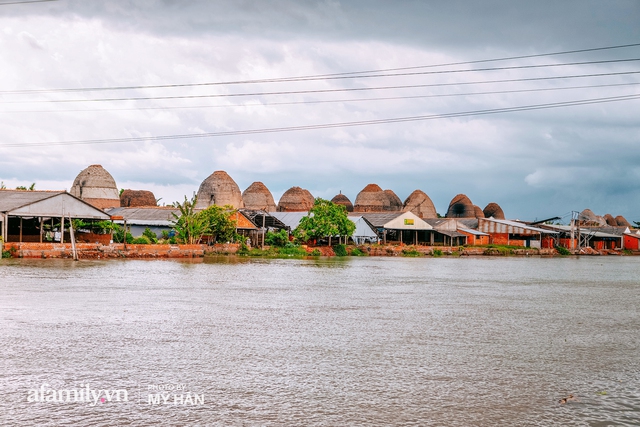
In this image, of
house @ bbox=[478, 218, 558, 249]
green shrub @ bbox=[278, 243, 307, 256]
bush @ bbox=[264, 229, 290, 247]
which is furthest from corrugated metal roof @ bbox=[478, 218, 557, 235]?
green shrub @ bbox=[278, 243, 307, 256]

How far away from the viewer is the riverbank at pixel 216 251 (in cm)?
2922

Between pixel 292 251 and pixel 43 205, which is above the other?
pixel 43 205

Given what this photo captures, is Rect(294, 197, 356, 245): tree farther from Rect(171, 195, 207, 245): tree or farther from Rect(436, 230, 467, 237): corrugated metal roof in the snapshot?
Rect(436, 230, 467, 237): corrugated metal roof

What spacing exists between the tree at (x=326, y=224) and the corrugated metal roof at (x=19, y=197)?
18.3 metres

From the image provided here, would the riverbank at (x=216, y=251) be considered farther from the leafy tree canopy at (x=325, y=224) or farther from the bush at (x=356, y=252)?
the leafy tree canopy at (x=325, y=224)

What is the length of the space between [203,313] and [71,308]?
261 cm

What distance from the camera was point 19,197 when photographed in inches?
1262

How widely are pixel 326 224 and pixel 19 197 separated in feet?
66.5

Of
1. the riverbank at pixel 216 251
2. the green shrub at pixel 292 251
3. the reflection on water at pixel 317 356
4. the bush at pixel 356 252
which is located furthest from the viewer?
the bush at pixel 356 252

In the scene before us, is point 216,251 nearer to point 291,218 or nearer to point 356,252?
point 356,252

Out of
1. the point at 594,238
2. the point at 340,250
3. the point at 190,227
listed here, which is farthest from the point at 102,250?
the point at 594,238

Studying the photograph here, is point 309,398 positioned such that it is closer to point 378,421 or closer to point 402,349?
point 378,421

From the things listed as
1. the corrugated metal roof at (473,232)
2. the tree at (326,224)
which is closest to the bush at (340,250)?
the tree at (326,224)

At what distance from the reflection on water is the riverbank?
462 inches
